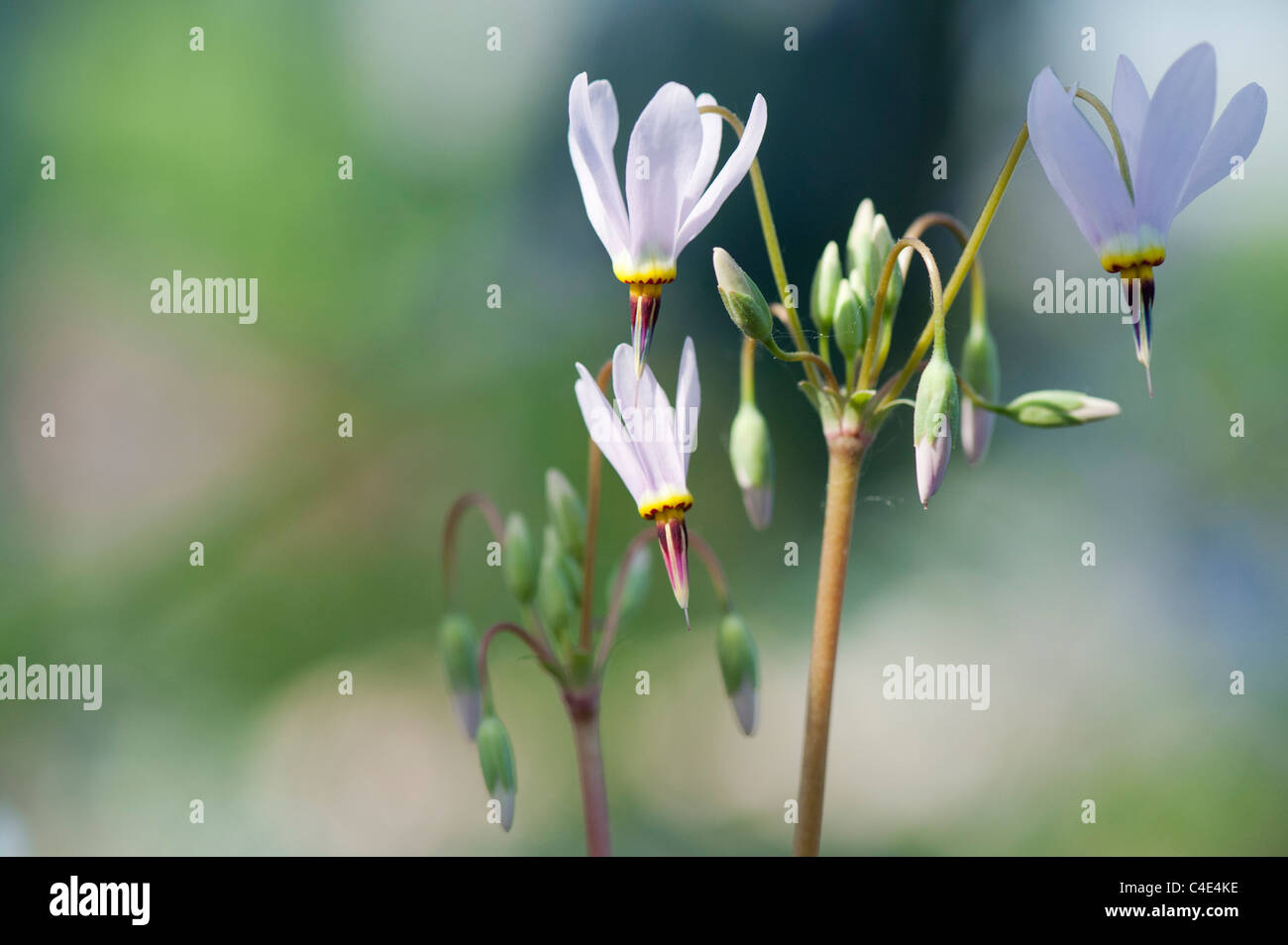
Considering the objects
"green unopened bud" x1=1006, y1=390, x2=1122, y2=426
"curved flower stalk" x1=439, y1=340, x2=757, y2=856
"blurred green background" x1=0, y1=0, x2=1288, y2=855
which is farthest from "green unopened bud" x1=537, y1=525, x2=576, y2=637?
"blurred green background" x1=0, y1=0, x2=1288, y2=855

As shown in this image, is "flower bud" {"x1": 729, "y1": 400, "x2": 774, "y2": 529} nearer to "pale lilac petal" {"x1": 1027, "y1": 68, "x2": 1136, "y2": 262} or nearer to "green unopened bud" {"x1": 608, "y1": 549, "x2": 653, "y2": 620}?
"green unopened bud" {"x1": 608, "y1": 549, "x2": 653, "y2": 620}

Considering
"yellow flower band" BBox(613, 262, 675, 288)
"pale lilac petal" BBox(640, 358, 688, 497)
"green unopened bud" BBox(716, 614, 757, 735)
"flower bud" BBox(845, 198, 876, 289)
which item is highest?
"flower bud" BBox(845, 198, 876, 289)

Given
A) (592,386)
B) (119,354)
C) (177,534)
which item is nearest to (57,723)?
(177,534)

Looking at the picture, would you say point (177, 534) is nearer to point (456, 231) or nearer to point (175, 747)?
point (175, 747)

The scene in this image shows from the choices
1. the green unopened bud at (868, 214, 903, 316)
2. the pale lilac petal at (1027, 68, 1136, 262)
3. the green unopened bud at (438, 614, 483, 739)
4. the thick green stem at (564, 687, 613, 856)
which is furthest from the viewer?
the green unopened bud at (438, 614, 483, 739)

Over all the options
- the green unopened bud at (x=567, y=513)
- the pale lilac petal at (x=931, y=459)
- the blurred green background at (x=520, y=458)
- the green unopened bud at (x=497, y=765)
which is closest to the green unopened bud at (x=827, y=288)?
the pale lilac petal at (x=931, y=459)

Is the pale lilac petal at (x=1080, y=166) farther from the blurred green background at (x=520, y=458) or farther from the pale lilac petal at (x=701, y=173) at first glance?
the blurred green background at (x=520, y=458)

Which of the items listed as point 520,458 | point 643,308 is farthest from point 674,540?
point 520,458
